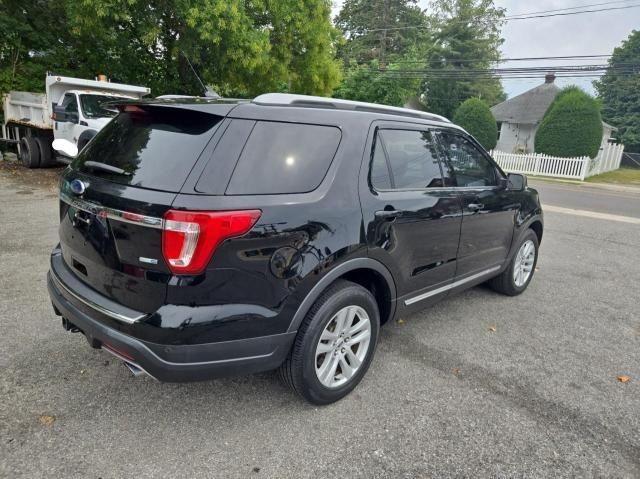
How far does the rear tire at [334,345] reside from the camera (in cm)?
248

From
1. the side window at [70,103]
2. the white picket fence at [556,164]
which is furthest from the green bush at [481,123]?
the side window at [70,103]

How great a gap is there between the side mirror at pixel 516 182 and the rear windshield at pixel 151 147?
308 centimetres

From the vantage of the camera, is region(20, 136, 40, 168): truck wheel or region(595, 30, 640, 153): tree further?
region(595, 30, 640, 153): tree

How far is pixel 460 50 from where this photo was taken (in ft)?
128

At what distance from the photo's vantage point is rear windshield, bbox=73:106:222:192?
7.20 ft

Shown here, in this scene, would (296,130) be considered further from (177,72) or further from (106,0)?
(177,72)

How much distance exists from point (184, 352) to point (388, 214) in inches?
58.2

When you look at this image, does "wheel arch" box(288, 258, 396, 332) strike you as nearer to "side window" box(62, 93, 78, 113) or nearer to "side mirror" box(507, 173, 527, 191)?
"side mirror" box(507, 173, 527, 191)

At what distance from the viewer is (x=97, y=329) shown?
2285 mm

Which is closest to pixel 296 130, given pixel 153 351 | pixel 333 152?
pixel 333 152

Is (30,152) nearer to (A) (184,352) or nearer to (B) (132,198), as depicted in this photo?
(B) (132,198)

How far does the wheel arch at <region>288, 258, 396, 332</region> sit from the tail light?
1.98 ft

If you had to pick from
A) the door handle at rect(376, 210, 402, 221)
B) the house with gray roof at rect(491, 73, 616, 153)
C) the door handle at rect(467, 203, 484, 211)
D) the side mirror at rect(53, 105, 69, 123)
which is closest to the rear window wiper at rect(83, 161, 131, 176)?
the door handle at rect(376, 210, 402, 221)

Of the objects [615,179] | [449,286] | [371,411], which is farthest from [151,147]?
[615,179]
